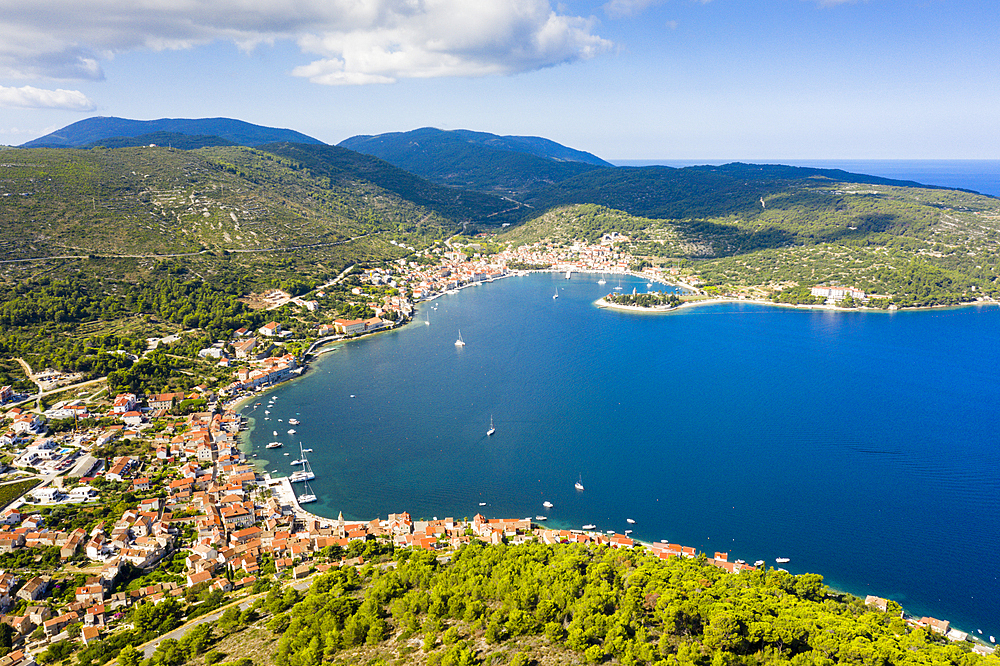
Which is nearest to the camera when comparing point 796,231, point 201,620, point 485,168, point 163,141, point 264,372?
point 201,620

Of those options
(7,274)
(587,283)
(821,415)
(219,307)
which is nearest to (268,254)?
(219,307)

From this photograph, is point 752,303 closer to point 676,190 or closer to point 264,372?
point 264,372

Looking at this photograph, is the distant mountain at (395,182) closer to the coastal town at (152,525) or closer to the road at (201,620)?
the coastal town at (152,525)

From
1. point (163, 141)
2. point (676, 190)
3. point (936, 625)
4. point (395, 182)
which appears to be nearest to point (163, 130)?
point (163, 141)

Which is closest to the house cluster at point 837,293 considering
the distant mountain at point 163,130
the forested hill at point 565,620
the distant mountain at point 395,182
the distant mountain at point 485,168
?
the forested hill at point 565,620

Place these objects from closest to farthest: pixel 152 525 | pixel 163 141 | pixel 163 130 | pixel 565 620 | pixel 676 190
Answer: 1. pixel 565 620
2. pixel 152 525
3. pixel 676 190
4. pixel 163 141
5. pixel 163 130
